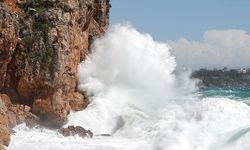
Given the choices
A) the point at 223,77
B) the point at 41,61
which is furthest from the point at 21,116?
the point at 223,77

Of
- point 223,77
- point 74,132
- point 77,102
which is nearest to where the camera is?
point 74,132

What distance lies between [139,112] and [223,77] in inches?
4448

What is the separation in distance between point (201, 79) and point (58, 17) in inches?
4253

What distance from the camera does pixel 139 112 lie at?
1330 inches

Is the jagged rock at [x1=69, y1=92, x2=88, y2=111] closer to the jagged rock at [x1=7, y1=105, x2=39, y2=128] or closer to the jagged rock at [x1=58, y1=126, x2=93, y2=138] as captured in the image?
the jagged rock at [x1=7, y1=105, x2=39, y2=128]

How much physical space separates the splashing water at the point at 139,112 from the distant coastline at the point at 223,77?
85349mm

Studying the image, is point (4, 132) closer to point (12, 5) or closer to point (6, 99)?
point (6, 99)

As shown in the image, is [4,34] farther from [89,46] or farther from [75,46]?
[89,46]

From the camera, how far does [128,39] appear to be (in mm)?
39781

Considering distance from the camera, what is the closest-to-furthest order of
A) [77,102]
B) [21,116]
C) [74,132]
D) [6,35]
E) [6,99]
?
[74,132] → [6,35] → [21,116] → [6,99] → [77,102]

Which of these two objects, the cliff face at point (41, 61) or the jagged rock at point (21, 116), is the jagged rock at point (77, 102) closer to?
the cliff face at point (41, 61)

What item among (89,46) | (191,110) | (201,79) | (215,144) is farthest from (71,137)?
(201,79)

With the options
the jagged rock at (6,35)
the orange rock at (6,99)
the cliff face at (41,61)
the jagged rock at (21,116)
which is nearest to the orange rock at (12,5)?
→ the cliff face at (41,61)

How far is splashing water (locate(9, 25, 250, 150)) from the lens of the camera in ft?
75.9
